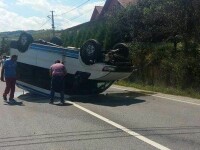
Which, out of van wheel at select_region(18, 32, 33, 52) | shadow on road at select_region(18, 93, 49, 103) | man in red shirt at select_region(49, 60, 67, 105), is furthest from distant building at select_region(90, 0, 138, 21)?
man in red shirt at select_region(49, 60, 67, 105)

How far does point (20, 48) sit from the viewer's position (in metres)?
17.0

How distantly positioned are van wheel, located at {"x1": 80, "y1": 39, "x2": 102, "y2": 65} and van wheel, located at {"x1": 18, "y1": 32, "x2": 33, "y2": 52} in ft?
8.63

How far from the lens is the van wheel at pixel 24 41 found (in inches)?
658

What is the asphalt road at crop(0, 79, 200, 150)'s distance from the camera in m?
7.97

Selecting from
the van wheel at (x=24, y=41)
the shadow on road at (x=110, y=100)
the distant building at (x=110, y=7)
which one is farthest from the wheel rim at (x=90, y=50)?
the distant building at (x=110, y=7)

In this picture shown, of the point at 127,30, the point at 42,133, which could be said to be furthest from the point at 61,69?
the point at 127,30

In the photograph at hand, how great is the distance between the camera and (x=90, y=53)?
14.8 meters

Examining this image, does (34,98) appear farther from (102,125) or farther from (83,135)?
(83,135)

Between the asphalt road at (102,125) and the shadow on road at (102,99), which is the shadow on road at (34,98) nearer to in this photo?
the shadow on road at (102,99)

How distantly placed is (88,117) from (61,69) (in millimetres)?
3525

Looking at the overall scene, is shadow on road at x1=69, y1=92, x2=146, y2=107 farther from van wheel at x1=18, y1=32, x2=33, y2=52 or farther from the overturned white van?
van wheel at x1=18, y1=32, x2=33, y2=52

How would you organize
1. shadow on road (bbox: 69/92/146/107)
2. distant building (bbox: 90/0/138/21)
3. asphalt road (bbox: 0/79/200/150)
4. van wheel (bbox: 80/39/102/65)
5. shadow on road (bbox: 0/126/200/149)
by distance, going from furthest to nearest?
1. distant building (bbox: 90/0/138/21)
2. van wheel (bbox: 80/39/102/65)
3. shadow on road (bbox: 69/92/146/107)
4. shadow on road (bbox: 0/126/200/149)
5. asphalt road (bbox: 0/79/200/150)

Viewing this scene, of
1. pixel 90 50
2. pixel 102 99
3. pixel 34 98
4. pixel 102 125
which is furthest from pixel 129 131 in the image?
pixel 34 98

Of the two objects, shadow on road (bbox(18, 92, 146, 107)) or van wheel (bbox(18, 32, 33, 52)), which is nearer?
shadow on road (bbox(18, 92, 146, 107))
